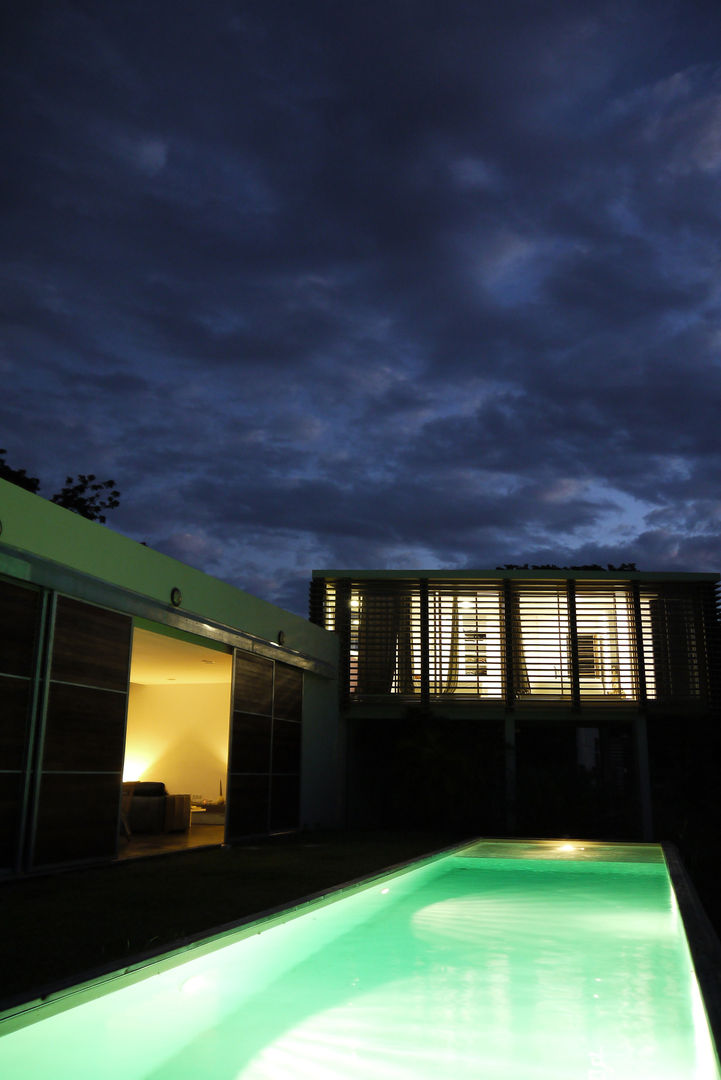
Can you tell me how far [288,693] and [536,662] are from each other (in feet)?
15.9

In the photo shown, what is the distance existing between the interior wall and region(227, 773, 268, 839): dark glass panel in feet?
17.4

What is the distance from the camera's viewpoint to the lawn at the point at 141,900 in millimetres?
4289

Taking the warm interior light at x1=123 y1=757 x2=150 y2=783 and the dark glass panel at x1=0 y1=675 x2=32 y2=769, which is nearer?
the dark glass panel at x1=0 y1=675 x2=32 y2=769

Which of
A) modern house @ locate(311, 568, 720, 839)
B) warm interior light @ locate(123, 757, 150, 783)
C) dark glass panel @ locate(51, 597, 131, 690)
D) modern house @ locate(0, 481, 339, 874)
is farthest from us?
warm interior light @ locate(123, 757, 150, 783)

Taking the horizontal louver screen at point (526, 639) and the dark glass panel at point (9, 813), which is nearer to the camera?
the dark glass panel at point (9, 813)

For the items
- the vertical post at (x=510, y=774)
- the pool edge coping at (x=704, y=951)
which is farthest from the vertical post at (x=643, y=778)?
the pool edge coping at (x=704, y=951)

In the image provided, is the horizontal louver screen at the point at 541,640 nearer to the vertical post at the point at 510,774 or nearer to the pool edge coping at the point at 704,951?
the vertical post at the point at 510,774

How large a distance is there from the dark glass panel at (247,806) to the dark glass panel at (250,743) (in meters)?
0.15

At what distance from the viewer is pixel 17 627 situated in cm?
743

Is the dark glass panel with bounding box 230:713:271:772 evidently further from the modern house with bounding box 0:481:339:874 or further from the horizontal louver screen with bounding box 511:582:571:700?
the horizontal louver screen with bounding box 511:582:571:700

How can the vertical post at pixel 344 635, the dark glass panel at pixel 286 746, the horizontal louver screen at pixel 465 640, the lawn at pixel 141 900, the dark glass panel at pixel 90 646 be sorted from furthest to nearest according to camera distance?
the vertical post at pixel 344 635, the horizontal louver screen at pixel 465 640, the dark glass panel at pixel 286 746, the dark glass panel at pixel 90 646, the lawn at pixel 141 900

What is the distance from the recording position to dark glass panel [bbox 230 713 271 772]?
37.3 ft

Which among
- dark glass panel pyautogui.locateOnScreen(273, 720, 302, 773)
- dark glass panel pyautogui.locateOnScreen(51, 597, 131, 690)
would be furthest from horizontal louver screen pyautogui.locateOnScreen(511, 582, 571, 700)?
dark glass panel pyautogui.locateOnScreen(51, 597, 131, 690)

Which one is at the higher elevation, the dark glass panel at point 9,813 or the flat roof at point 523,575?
the flat roof at point 523,575
